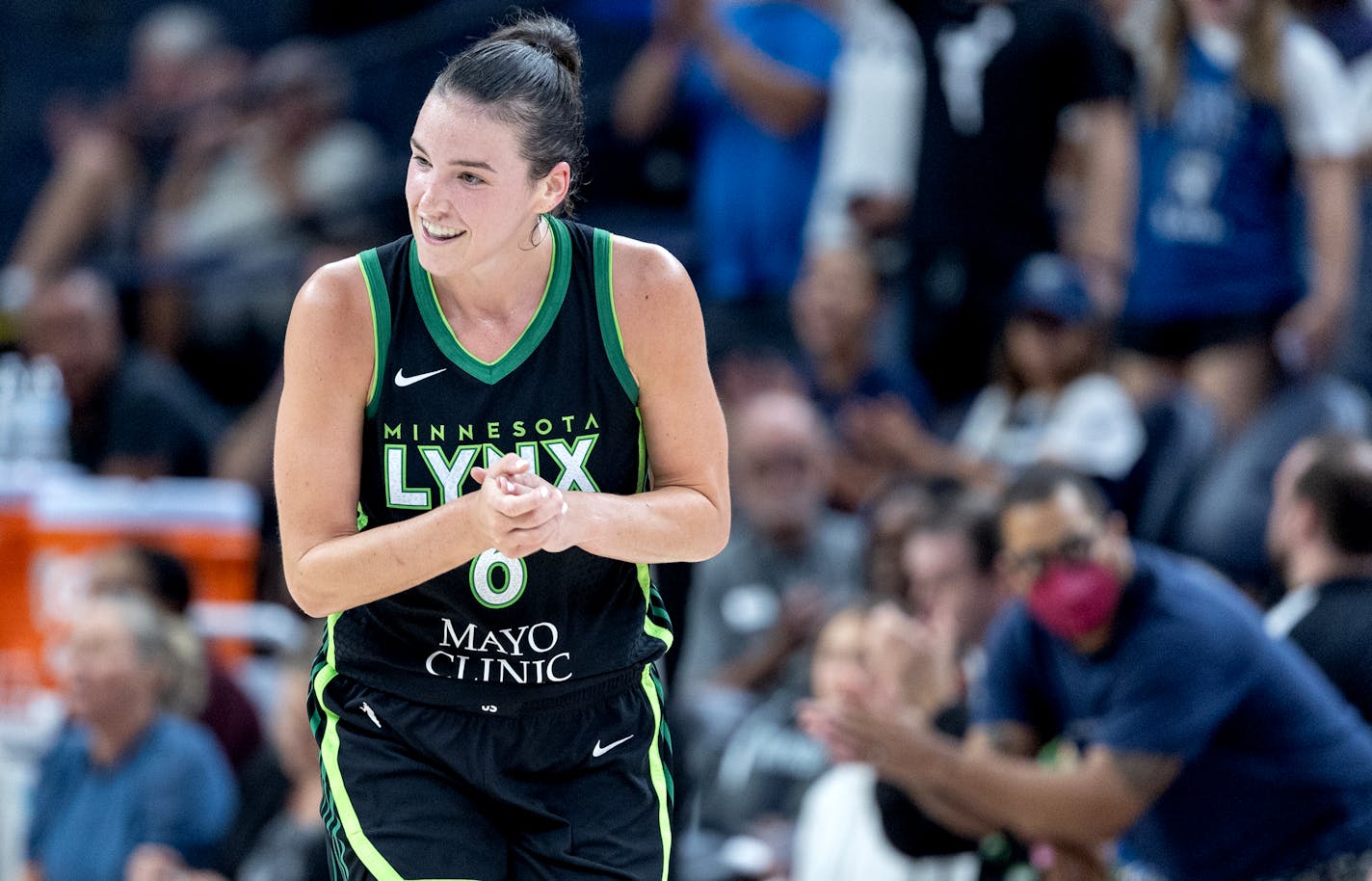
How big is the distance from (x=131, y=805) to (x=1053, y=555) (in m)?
3.25

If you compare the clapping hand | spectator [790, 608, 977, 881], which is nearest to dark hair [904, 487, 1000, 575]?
spectator [790, 608, 977, 881]

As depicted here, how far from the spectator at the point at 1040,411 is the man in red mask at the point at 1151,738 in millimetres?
1391

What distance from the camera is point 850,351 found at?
7.57m

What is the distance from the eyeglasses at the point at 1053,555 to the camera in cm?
512

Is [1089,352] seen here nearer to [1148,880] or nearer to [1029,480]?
[1029,480]

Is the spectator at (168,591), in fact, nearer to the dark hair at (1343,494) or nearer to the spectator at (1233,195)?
the spectator at (1233,195)

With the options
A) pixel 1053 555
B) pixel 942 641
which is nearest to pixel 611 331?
pixel 1053 555

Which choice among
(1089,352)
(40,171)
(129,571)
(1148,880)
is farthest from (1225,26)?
(40,171)

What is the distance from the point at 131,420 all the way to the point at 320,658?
16.8 ft

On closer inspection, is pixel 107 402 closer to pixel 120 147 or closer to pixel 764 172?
pixel 120 147

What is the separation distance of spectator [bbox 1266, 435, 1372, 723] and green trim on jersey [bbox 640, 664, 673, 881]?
8.32ft

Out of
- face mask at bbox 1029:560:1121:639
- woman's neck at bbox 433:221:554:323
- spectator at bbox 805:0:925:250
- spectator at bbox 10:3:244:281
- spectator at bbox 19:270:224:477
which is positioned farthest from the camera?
spectator at bbox 10:3:244:281

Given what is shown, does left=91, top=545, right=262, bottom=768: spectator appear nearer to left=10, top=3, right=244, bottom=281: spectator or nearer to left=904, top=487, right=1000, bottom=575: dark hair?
left=904, top=487, right=1000, bottom=575: dark hair

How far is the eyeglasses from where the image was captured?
512 centimetres
